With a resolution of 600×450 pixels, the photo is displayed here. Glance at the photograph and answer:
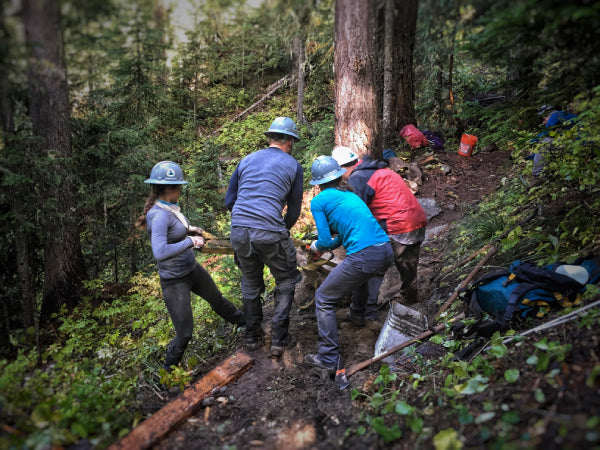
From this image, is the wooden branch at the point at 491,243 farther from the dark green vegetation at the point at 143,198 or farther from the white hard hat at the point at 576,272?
the white hard hat at the point at 576,272

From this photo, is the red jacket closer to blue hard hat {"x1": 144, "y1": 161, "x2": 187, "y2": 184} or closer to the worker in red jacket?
the worker in red jacket

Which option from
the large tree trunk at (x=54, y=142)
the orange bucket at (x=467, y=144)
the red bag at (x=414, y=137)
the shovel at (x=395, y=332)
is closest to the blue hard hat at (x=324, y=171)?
the shovel at (x=395, y=332)

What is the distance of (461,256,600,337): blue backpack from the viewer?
3006 mm

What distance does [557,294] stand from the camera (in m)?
3.03

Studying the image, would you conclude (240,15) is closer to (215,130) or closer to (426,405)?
(426,405)

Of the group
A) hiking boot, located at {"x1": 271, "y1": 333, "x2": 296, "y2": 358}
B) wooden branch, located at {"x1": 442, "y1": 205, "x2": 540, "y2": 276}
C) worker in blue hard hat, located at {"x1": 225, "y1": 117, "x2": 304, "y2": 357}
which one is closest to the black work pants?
worker in blue hard hat, located at {"x1": 225, "y1": 117, "x2": 304, "y2": 357}

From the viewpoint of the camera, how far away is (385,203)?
4.41 meters

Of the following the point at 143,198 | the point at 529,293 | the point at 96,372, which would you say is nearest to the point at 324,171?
the point at 529,293

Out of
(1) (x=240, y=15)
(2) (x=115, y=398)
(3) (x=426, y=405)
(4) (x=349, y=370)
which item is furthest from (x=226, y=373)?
(1) (x=240, y=15)

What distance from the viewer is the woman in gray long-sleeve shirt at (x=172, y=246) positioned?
343cm

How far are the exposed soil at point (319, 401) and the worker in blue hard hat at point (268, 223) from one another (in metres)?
0.41

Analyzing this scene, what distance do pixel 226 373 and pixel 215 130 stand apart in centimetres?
1270

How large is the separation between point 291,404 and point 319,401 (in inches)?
9.9

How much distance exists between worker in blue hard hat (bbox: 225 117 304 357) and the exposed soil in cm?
41
